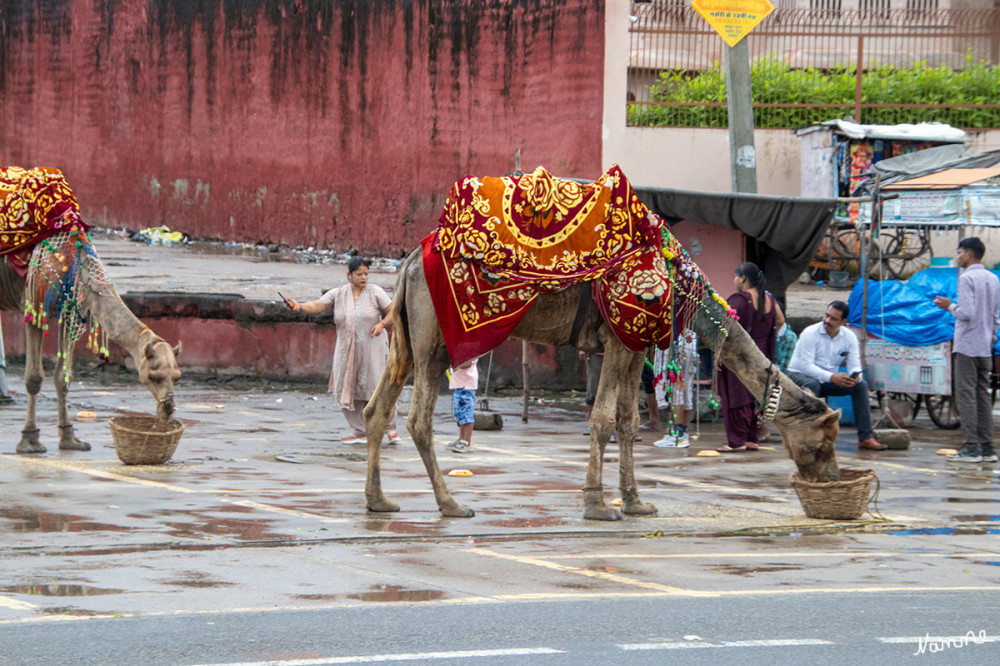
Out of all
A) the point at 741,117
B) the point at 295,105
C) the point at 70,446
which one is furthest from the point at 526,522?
the point at 295,105

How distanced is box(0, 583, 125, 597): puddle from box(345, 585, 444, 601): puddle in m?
1.20

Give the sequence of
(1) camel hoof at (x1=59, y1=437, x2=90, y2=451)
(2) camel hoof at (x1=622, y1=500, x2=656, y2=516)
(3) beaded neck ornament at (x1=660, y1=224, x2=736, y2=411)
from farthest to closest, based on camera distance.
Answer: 1. (1) camel hoof at (x1=59, y1=437, x2=90, y2=451)
2. (3) beaded neck ornament at (x1=660, y1=224, x2=736, y2=411)
3. (2) camel hoof at (x1=622, y1=500, x2=656, y2=516)

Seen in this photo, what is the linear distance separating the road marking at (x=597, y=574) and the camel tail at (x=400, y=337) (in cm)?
175

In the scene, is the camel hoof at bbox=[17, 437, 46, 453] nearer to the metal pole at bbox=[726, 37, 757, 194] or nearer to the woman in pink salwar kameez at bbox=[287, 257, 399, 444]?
the woman in pink salwar kameez at bbox=[287, 257, 399, 444]

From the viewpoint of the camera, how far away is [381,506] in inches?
359

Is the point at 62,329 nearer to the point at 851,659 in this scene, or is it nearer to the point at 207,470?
the point at 207,470

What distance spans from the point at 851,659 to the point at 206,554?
12.1 ft

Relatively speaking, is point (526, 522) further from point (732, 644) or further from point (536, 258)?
point (732, 644)

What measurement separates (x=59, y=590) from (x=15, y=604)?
0.34 meters

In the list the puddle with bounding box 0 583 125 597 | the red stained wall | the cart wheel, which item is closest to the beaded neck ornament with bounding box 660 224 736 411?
the puddle with bounding box 0 583 125 597

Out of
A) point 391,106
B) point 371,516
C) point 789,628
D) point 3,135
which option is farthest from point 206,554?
point 3,135

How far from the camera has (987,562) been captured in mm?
7930

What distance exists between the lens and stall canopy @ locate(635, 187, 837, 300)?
1410 cm

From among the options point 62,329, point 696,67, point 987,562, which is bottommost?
point 987,562
